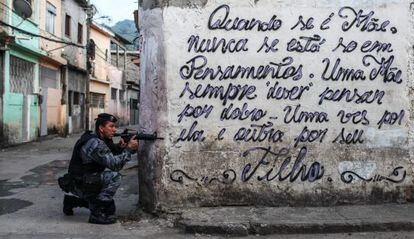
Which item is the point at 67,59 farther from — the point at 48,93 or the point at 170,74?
the point at 170,74

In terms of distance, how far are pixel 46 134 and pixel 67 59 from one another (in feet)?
14.1

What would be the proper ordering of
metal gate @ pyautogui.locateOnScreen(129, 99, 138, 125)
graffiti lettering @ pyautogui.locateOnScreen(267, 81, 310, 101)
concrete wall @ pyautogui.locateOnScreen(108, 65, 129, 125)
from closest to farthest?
graffiti lettering @ pyautogui.locateOnScreen(267, 81, 310, 101), concrete wall @ pyautogui.locateOnScreen(108, 65, 129, 125), metal gate @ pyautogui.locateOnScreen(129, 99, 138, 125)

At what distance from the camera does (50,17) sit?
2198 cm

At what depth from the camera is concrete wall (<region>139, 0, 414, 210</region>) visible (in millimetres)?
6809

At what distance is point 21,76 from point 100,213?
13.3 meters

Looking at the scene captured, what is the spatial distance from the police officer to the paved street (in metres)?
0.24

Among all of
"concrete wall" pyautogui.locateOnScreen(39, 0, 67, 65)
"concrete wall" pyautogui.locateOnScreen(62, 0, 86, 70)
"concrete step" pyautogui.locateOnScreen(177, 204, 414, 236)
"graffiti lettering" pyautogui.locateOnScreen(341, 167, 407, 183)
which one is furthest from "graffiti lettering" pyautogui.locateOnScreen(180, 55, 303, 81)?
"concrete wall" pyautogui.locateOnScreen(62, 0, 86, 70)

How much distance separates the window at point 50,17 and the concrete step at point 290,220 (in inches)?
660

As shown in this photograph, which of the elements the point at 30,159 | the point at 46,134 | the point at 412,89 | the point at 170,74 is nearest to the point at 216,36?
the point at 170,74

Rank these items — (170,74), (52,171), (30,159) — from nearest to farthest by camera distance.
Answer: (170,74), (52,171), (30,159)

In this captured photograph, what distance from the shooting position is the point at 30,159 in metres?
14.1

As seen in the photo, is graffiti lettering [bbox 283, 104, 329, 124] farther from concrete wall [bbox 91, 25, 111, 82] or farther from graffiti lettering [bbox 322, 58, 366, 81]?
concrete wall [bbox 91, 25, 111, 82]

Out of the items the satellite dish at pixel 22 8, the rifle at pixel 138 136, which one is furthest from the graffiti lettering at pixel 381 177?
Result: the satellite dish at pixel 22 8

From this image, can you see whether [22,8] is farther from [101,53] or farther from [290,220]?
[101,53]
